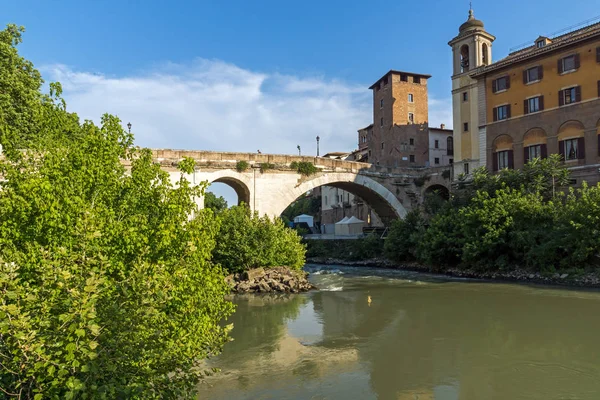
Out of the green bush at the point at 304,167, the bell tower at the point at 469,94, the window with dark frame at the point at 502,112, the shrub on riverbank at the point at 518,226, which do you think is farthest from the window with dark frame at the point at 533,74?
the green bush at the point at 304,167

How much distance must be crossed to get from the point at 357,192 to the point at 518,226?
60.7ft

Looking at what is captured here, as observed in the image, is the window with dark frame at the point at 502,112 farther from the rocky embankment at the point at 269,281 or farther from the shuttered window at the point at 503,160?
the rocky embankment at the point at 269,281

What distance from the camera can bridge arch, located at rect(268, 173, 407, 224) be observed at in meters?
35.1

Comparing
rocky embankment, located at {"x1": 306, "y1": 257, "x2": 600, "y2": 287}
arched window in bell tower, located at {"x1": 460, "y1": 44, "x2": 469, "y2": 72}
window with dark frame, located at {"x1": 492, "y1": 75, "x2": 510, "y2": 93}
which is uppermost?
arched window in bell tower, located at {"x1": 460, "y1": 44, "x2": 469, "y2": 72}

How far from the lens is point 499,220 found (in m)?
25.1

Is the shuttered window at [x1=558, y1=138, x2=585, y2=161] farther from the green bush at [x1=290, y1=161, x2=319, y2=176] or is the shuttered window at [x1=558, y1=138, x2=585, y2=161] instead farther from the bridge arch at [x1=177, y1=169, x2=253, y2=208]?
the bridge arch at [x1=177, y1=169, x2=253, y2=208]

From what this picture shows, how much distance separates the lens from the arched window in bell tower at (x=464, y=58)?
→ 3701 cm

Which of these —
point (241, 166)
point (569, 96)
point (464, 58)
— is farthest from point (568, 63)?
point (241, 166)

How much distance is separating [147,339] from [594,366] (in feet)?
31.7

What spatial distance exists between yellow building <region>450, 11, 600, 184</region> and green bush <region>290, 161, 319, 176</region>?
11352 mm

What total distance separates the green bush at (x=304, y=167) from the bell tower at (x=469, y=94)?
11166 millimetres

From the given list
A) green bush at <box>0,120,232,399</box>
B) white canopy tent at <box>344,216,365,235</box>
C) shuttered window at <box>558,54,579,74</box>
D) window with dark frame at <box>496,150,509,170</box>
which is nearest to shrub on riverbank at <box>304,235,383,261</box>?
white canopy tent at <box>344,216,365,235</box>

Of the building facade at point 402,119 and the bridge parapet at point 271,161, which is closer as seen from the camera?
the bridge parapet at point 271,161

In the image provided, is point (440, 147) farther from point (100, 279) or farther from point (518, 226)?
point (100, 279)
